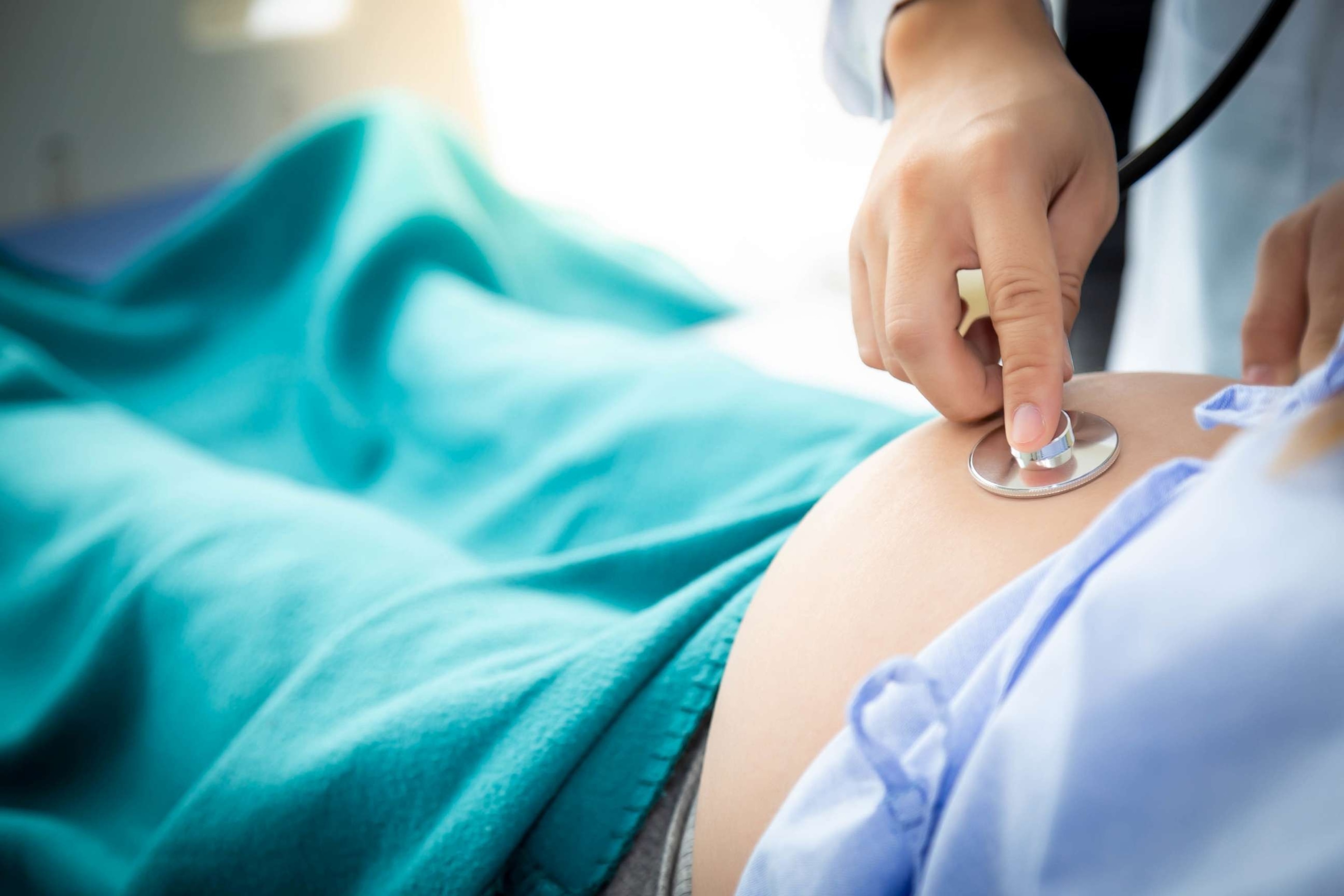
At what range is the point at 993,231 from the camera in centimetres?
49

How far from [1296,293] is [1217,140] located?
445 millimetres

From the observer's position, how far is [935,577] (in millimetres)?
454

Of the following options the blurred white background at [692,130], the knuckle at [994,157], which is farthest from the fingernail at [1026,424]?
the blurred white background at [692,130]

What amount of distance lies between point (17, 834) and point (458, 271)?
0.74 metres

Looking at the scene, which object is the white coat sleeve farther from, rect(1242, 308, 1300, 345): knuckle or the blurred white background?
the blurred white background

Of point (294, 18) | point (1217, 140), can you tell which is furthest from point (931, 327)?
point (294, 18)

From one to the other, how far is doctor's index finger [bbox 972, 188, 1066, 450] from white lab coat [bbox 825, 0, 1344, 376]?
0.93ft

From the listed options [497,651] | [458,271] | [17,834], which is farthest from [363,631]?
[458,271]

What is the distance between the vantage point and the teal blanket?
53 centimetres

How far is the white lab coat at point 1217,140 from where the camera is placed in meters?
0.79

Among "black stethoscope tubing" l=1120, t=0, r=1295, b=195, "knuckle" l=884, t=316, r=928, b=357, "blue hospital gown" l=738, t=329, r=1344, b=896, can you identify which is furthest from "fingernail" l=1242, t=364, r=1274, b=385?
"blue hospital gown" l=738, t=329, r=1344, b=896

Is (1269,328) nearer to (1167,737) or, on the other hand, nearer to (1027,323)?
(1027,323)

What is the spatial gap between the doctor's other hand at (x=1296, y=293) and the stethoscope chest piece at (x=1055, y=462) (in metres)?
0.19

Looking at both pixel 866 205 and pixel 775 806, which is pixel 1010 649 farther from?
pixel 866 205
